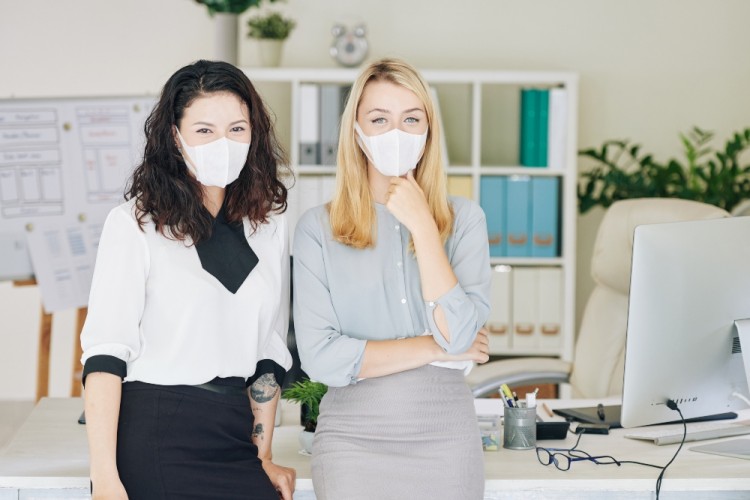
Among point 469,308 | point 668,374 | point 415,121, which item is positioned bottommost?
point 668,374

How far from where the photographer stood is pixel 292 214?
4.17 meters

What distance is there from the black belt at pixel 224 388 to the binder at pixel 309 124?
8.19 feet

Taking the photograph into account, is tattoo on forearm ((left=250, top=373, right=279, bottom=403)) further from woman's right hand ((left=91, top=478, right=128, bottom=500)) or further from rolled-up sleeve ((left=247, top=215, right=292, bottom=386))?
woman's right hand ((left=91, top=478, right=128, bottom=500))

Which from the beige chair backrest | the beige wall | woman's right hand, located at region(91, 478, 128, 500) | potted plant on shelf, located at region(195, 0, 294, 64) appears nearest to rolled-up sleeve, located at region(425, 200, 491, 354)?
woman's right hand, located at region(91, 478, 128, 500)

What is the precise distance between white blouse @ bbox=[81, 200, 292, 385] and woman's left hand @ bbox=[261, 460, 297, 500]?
0.21 metres

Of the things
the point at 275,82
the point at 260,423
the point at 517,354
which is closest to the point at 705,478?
the point at 260,423

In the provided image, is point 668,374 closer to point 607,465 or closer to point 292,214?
point 607,465

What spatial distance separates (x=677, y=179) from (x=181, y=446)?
10.3 feet

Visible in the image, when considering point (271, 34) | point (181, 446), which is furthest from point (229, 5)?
point (181, 446)

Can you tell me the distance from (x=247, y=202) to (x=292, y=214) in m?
2.32

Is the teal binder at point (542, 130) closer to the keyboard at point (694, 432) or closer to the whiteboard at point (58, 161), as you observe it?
the whiteboard at point (58, 161)

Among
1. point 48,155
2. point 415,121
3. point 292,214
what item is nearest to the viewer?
point 415,121

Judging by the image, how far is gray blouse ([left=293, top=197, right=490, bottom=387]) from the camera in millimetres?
1832

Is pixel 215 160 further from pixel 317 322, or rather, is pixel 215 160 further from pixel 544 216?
pixel 544 216
